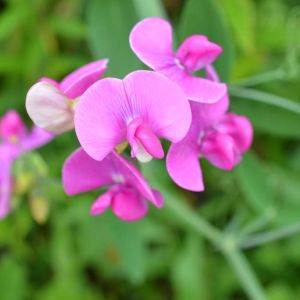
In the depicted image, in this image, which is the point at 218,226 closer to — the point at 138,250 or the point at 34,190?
the point at 138,250

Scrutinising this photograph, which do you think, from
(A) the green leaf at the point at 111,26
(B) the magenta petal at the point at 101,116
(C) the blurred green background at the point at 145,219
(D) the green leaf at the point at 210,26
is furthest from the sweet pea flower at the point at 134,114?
(C) the blurred green background at the point at 145,219

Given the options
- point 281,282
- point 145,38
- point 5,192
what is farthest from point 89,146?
point 281,282

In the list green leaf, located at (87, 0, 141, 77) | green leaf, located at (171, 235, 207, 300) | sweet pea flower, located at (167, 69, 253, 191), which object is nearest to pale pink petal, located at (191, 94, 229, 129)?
sweet pea flower, located at (167, 69, 253, 191)

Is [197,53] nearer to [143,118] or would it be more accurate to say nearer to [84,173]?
[143,118]

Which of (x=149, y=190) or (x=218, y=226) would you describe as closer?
(x=149, y=190)

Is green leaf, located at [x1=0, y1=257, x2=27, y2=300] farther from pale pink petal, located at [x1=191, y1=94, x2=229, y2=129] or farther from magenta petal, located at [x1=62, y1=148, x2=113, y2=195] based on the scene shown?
pale pink petal, located at [x1=191, y1=94, x2=229, y2=129]

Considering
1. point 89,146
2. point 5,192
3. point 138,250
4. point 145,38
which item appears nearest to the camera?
point 89,146

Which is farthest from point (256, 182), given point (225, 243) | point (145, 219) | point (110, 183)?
point (110, 183)
